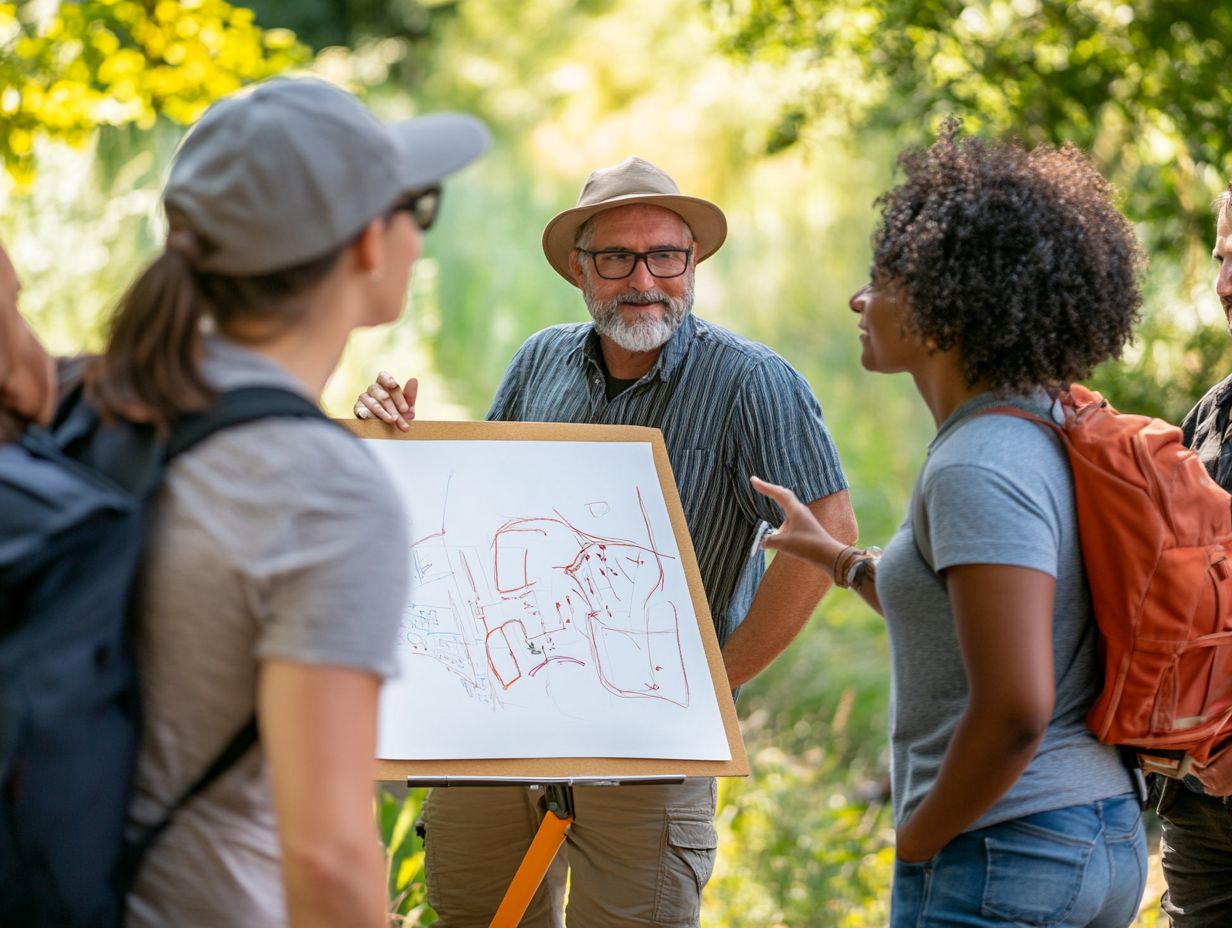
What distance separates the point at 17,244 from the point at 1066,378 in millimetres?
5814

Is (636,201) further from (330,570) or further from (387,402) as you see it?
(330,570)

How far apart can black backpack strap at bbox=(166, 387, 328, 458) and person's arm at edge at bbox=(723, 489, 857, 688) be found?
1.48m

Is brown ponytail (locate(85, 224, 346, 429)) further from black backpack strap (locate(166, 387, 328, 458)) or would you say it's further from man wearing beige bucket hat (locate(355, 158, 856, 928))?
man wearing beige bucket hat (locate(355, 158, 856, 928))

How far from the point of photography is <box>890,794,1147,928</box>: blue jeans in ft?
5.42

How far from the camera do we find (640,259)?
277cm

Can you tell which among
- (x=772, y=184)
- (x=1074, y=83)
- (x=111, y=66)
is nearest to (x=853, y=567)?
(x=1074, y=83)

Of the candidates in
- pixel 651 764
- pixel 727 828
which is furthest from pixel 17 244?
pixel 651 764

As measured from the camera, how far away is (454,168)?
1416 millimetres

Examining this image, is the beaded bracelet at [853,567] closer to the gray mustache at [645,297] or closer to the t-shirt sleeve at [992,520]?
the t-shirt sleeve at [992,520]

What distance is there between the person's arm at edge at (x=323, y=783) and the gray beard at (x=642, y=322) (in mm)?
1590

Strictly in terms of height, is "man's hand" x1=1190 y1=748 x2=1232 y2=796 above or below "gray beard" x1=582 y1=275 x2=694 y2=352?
below

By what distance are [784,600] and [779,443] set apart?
0.30 meters

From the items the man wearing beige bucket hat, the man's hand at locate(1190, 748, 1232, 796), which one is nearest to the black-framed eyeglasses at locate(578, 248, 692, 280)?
the man wearing beige bucket hat

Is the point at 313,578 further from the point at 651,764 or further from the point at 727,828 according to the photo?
the point at 727,828
